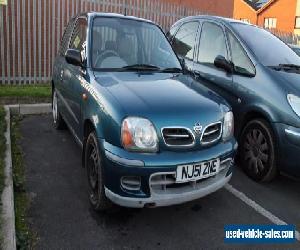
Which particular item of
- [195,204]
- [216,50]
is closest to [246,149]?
[195,204]

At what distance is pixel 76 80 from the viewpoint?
4582mm

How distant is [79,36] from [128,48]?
0.78 meters

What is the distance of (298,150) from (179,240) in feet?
5.54

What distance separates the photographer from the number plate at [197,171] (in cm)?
331

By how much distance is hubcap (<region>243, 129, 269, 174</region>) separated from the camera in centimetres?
457

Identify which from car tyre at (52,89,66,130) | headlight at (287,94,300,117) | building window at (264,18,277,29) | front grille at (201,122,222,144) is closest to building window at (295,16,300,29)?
building window at (264,18,277,29)

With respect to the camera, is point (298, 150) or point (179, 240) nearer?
point (179, 240)

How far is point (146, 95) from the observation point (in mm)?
3643

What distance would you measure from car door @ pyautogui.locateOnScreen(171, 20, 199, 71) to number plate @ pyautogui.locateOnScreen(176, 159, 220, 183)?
101 inches

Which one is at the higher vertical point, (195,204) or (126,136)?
(126,136)

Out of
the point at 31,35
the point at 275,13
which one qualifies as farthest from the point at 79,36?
the point at 275,13

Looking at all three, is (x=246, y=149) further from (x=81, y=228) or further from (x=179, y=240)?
(x=81, y=228)

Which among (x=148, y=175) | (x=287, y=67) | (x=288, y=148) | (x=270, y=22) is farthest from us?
(x=270, y=22)

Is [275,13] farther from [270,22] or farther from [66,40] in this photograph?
[66,40]
